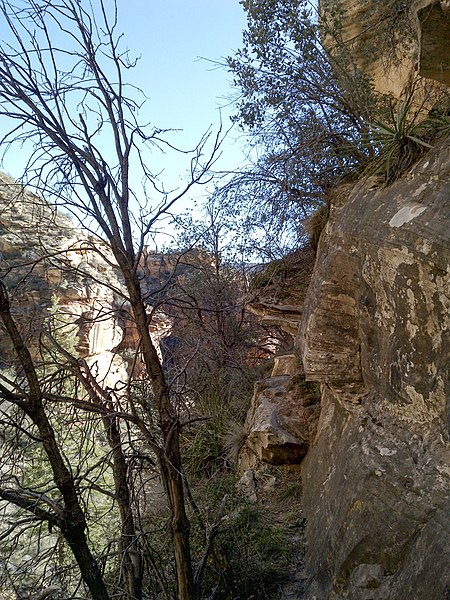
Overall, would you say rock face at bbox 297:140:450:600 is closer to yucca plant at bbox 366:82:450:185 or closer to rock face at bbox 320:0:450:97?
yucca plant at bbox 366:82:450:185

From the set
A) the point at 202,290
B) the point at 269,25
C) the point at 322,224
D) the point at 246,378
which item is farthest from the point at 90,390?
the point at 202,290

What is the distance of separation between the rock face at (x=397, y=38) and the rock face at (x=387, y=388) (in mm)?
985

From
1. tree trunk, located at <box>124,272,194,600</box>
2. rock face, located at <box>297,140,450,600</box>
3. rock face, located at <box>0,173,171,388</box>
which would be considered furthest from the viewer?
tree trunk, located at <box>124,272,194,600</box>

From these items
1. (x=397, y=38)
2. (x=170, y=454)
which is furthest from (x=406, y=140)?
(x=170, y=454)

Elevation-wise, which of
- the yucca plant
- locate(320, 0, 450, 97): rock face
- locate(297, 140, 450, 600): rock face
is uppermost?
locate(320, 0, 450, 97): rock face

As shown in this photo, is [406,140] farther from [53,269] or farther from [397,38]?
[53,269]

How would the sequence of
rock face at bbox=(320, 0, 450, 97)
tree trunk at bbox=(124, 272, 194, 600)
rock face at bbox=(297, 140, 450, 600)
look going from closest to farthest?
1. rock face at bbox=(297, 140, 450, 600)
2. tree trunk at bbox=(124, 272, 194, 600)
3. rock face at bbox=(320, 0, 450, 97)

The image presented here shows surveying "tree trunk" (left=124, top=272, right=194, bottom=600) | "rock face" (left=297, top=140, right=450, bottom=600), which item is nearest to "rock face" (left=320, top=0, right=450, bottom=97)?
"rock face" (left=297, top=140, right=450, bottom=600)

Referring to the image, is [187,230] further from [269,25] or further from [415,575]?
[415,575]

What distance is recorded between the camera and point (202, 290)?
10.5 meters

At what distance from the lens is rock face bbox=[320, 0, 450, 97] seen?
3.60 meters

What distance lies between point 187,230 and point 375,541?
8403mm

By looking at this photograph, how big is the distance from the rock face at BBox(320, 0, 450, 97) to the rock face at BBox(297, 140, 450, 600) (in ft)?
3.23

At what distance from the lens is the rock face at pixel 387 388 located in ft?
9.58
